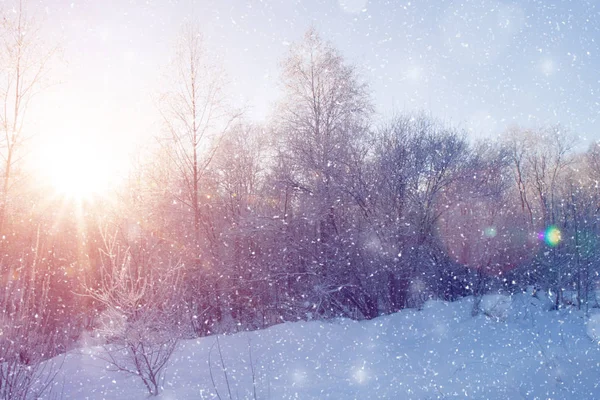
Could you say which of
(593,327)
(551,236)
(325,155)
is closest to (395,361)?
(593,327)

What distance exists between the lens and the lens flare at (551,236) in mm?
11684

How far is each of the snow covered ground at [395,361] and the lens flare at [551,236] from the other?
2704 millimetres

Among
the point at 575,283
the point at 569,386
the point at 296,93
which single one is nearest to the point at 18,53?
the point at 296,93

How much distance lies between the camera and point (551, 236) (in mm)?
12211

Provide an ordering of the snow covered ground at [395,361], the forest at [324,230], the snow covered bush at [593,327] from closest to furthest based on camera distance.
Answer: the snow covered ground at [395,361] → the snow covered bush at [593,327] → the forest at [324,230]

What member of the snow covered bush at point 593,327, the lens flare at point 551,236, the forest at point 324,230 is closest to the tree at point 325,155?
the forest at point 324,230

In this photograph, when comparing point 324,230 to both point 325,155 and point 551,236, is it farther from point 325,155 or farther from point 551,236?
point 551,236

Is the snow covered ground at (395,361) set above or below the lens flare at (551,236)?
below

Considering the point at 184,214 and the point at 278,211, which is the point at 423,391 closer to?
the point at 278,211

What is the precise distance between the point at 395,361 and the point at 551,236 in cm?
835

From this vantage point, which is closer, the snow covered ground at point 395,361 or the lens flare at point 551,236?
the snow covered ground at point 395,361

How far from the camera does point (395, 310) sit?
421 inches

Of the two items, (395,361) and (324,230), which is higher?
(324,230)

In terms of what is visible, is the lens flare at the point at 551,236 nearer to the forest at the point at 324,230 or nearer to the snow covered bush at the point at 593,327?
the forest at the point at 324,230
